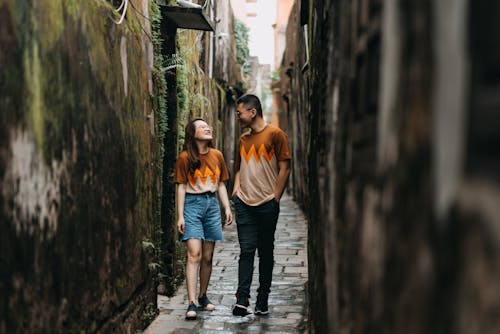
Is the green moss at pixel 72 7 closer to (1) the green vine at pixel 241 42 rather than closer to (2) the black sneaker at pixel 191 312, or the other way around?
(2) the black sneaker at pixel 191 312

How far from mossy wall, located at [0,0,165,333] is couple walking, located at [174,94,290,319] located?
14.1 inches

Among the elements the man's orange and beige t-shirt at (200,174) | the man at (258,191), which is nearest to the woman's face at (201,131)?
the man's orange and beige t-shirt at (200,174)

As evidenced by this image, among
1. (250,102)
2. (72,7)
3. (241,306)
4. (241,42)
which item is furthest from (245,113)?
(241,42)

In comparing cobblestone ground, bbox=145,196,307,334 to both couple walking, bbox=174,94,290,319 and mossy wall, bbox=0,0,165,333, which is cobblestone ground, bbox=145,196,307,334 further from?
mossy wall, bbox=0,0,165,333

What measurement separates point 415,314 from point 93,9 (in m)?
2.99

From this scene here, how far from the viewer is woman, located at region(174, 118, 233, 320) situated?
5.54 metres

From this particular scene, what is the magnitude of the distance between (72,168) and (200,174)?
2211 mm

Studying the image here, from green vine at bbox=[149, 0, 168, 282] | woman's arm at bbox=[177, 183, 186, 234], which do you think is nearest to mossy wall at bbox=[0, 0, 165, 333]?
woman's arm at bbox=[177, 183, 186, 234]

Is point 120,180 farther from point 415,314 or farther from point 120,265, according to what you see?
point 415,314

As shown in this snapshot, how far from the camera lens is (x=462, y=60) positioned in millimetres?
1255

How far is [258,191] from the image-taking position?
5543 mm

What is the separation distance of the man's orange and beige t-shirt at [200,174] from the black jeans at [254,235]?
0.31 metres

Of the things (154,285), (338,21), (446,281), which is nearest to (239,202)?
(154,285)

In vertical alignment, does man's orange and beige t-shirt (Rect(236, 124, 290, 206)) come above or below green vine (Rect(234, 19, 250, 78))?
below
